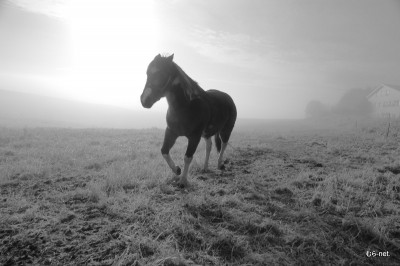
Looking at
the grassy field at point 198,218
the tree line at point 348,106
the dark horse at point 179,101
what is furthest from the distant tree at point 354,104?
the dark horse at point 179,101

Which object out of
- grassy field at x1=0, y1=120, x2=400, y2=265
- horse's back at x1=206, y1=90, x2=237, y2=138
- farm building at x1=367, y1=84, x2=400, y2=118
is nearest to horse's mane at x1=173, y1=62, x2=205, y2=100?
horse's back at x1=206, y1=90, x2=237, y2=138

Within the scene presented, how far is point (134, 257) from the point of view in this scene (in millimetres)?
2783

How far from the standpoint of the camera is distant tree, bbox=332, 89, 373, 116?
71.6 m

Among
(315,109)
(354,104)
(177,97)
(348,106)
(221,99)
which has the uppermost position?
(354,104)

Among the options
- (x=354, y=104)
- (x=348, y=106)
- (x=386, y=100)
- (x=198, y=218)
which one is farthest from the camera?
(x=348, y=106)

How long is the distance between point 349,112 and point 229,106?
8259cm

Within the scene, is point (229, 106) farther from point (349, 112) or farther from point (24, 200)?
point (349, 112)

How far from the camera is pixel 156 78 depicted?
16.4 feet

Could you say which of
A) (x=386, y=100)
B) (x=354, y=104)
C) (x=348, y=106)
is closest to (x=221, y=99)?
(x=386, y=100)

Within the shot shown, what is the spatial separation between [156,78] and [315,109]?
334 feet

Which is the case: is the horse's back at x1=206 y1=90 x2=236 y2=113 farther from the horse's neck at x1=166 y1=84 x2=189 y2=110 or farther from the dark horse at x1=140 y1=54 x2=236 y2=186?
the horse's neck at x1=166 y1=84 x2=189 y2=110

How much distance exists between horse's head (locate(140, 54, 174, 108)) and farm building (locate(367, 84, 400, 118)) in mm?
64897

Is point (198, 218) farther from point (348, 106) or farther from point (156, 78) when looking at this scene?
point (348, 106)

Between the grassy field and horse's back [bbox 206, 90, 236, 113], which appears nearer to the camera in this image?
the grassy field
